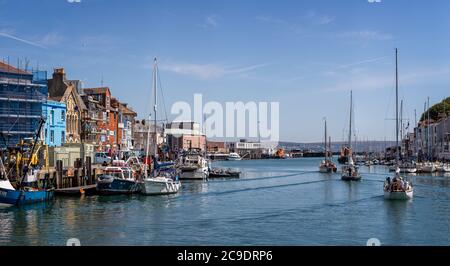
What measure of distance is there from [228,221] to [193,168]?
2954cm

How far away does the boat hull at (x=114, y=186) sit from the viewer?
96.4 ft

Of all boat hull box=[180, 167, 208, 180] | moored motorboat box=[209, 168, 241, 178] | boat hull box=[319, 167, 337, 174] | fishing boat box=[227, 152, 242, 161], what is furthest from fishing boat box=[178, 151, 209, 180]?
fishing boat box=[227, 152, 242, 161]

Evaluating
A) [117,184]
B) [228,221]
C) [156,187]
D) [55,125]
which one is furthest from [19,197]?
[55,125]

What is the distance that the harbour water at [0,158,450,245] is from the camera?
13.6 meters

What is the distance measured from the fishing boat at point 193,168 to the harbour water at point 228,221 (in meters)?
18.6

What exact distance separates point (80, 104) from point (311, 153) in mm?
140961

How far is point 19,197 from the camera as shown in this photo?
22.6 meters

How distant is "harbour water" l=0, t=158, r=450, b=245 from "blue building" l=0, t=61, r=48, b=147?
352 cm

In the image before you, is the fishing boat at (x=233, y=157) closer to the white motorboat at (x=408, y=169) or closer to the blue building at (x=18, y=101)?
the white motorboat at (x=408, y=169)

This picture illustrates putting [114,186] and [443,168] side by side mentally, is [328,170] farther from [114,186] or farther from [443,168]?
[114,186]

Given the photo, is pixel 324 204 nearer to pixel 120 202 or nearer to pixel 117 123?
pixel 120 202

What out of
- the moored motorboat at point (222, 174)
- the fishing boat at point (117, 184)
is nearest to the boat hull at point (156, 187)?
the fishing boat at point (117, 184)

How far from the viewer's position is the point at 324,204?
24.8m

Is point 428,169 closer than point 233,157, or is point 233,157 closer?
point 428,169
